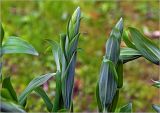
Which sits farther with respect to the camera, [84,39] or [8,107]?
[84,39]

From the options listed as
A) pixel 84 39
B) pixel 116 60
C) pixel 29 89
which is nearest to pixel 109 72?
Result: pixel 116 60

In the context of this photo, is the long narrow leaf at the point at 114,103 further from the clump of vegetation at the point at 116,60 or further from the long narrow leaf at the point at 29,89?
the long narrow leaf at the point at 29,89

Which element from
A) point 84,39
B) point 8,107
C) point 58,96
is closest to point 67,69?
point 58,96

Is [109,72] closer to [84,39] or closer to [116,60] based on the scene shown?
[116,60]

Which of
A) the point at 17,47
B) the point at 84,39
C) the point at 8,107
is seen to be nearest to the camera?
the point at 8,107

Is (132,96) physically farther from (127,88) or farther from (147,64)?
(147,64)

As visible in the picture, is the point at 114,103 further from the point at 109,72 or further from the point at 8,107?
the point at 8,107

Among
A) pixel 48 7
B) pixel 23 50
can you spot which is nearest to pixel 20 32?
pixel 48 7

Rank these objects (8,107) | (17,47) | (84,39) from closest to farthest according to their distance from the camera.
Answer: (8,107), (17,47), (84,39)
